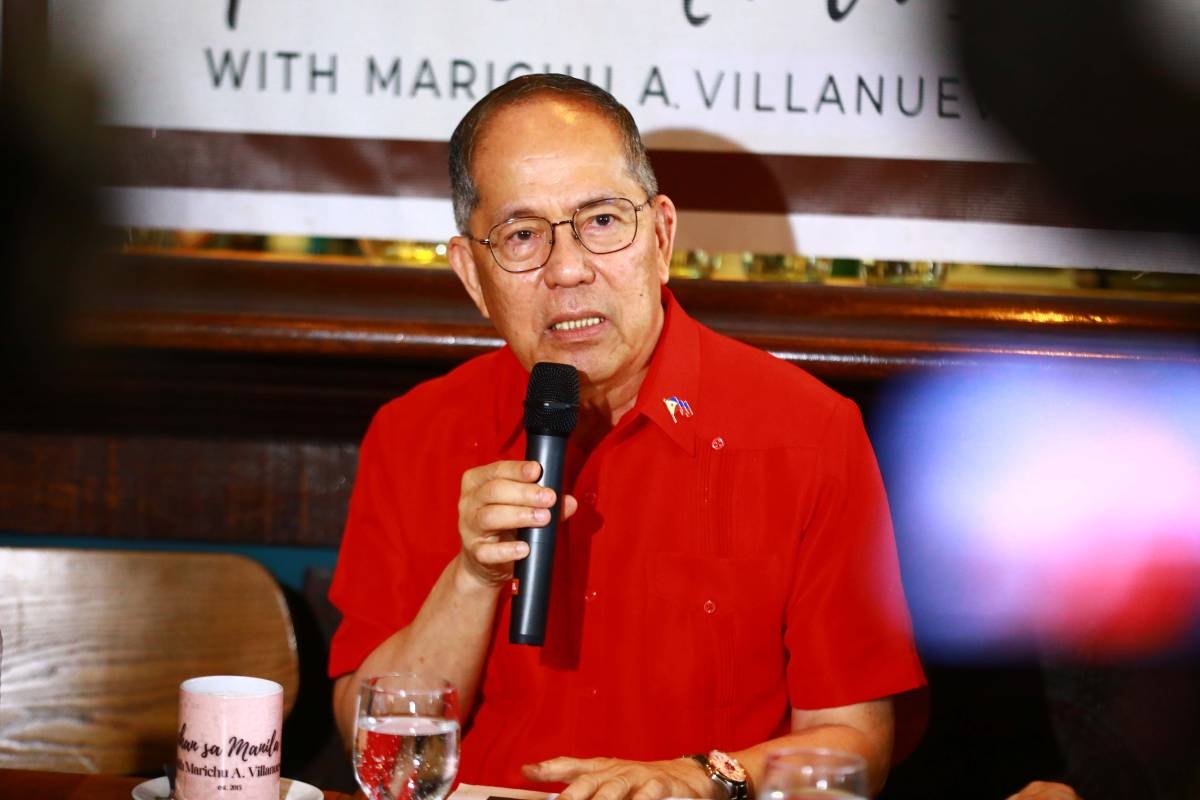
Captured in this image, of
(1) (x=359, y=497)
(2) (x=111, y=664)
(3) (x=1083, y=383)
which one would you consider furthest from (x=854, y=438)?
(2) (x=111, y=664)

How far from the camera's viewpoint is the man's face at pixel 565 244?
5.90 feet

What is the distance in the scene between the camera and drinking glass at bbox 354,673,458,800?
1.25m

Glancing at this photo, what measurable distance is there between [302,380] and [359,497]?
1.73 feet

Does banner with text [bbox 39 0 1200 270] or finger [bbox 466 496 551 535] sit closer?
finger [bbox 466 496 551 535]

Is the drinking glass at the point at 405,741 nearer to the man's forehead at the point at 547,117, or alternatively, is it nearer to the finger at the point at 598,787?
the finger at the point at 598,787

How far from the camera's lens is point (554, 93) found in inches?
72.4

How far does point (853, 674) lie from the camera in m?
1.77

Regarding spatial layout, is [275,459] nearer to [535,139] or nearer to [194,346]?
[194,346]


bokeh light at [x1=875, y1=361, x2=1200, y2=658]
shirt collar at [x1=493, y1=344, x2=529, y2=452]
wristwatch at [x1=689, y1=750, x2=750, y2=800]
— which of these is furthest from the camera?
bokeh light at [x1=875, y1=361, x2=1200, y2=658]

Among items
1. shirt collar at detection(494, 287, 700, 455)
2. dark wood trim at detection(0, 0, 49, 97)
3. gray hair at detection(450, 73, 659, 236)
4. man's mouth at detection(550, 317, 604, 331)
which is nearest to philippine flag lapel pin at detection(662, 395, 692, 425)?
shirt collar at detection(494, 287, 700, 455)

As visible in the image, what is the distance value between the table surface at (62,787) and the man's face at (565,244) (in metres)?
0.67

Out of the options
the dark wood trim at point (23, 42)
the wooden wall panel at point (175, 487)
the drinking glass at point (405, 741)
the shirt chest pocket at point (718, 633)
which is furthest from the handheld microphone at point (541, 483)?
the dark wood trim at point (23, 42)

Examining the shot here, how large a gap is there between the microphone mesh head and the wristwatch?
0.45 m

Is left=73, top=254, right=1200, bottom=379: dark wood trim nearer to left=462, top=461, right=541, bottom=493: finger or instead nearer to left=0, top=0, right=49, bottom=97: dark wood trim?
left=0, top=0, right=49, bottom=97: dark wood trim
